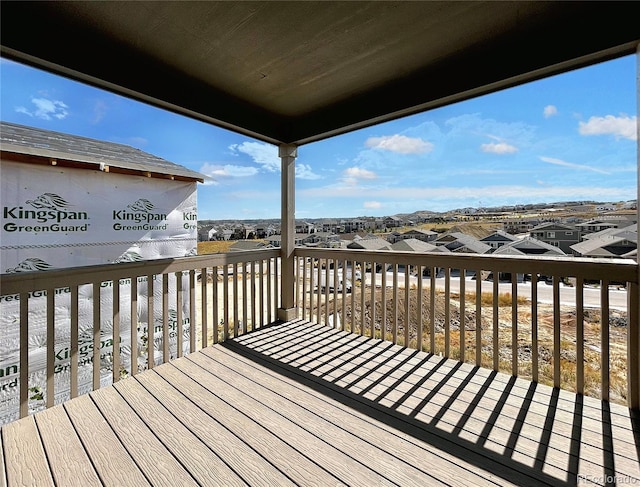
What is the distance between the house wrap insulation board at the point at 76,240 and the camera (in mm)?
2621

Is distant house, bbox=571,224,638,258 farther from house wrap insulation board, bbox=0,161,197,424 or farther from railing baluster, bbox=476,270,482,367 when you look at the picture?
house wrap insulation board, bbox=0,161,197,424

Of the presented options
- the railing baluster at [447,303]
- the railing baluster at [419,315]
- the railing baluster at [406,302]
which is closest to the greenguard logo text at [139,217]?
the railing baluster at [406,302]

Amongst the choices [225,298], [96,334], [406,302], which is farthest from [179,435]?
[406,302]

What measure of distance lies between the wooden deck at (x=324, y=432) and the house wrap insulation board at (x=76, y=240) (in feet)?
3.18

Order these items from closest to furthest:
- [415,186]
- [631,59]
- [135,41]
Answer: [631,59]
[135,41]
[415,186]

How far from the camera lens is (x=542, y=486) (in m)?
1.24

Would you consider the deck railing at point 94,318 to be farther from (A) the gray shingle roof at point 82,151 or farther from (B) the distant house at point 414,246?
(B) the distant house at point 414,246

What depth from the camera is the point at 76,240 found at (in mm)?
2988

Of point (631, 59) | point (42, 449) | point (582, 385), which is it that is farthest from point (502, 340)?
point (42, 449)

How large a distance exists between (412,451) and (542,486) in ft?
1.77

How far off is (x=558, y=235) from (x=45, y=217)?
4549mm

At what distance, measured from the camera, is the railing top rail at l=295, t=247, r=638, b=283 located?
1872 millimetres

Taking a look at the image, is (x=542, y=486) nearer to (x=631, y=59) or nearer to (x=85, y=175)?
(x=631, y=59)

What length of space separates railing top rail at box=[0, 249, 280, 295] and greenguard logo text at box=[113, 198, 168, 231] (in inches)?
44.3
